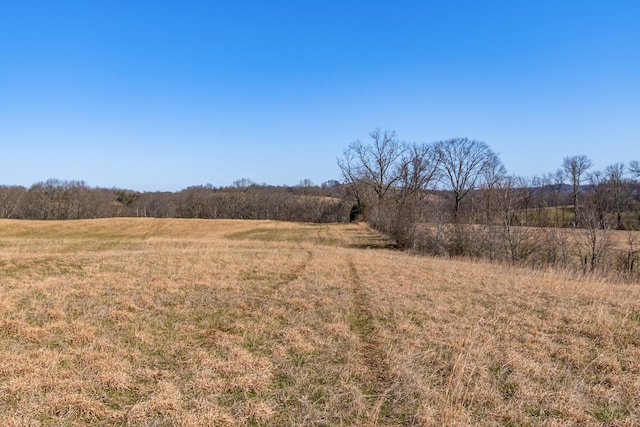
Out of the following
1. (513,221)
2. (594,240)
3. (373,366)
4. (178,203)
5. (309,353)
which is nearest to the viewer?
(373,366)

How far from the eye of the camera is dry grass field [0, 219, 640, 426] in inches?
138

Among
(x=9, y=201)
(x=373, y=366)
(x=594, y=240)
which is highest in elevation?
(x=9, y=201)

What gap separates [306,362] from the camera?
473 centimetres

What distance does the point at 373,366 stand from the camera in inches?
183

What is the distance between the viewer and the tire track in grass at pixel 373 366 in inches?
139

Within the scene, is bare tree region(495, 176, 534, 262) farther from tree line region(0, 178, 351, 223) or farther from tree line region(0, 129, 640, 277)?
tree line region(0, 178, 351, 223)

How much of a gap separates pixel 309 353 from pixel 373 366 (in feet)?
3.15

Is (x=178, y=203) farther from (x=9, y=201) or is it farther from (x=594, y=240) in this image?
(x=594, y=240)

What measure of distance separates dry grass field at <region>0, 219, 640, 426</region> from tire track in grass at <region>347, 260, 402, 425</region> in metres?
0.03

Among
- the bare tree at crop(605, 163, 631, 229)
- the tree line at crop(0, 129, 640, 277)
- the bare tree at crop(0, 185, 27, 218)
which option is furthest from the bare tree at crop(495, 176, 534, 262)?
the bare tree at crop(0, 185, 27, 218)

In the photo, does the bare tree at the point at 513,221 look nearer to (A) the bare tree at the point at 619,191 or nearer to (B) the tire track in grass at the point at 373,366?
(B) the tire track in grass at the point at 373,366

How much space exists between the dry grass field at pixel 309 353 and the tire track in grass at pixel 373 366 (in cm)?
3

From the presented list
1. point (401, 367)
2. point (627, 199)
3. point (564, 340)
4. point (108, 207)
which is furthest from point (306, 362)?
point (108, 207)

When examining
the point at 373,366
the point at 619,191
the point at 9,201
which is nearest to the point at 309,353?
the point at 373,366
